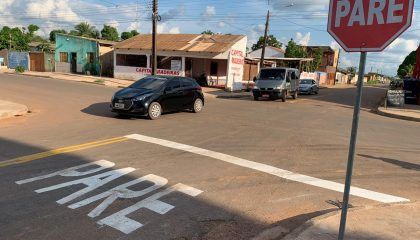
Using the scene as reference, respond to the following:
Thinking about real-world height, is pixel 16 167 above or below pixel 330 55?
below

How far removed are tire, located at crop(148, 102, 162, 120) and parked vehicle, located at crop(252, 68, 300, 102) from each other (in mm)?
11468

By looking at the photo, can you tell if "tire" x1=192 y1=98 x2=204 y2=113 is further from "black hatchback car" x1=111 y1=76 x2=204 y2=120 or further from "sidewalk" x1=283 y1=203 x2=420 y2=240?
"sidewalk" x1=283 y1=203 x2=420 y2=240

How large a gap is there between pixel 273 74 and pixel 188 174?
18786mm

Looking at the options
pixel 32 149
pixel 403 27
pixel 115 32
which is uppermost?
pixel 115 32

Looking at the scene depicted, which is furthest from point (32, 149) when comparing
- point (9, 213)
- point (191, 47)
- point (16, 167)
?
point (191, 47)

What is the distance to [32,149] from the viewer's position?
806cm

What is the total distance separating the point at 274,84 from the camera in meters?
23.8

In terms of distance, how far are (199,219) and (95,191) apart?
174 cm

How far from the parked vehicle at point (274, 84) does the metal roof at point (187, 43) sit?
22.4 feet

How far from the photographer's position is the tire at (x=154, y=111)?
1321 centimetres

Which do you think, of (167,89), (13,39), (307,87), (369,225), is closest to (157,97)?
(167,89)

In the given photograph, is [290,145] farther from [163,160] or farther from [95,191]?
[95,191]

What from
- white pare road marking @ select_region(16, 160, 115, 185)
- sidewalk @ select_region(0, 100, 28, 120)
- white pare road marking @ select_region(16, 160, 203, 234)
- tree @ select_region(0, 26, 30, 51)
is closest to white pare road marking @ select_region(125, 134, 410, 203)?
white pare road marking @ select_region(16, 160, 203, 234)

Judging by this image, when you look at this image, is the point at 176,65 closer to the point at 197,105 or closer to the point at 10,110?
the point at 197,105
